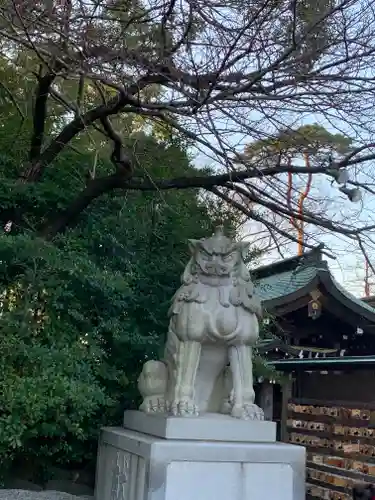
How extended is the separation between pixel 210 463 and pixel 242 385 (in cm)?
58

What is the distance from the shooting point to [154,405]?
13.6 ft

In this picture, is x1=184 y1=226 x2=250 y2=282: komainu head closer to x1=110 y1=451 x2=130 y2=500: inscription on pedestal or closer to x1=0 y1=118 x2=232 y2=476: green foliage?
x1=0 y1=118 x2=232 y2=476: green foliage

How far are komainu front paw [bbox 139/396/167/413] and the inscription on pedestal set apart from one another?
1.07 ft

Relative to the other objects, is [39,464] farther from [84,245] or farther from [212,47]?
[212,47]

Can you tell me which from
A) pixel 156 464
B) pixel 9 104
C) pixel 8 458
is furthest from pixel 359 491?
pixel 9 104

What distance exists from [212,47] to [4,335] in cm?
248

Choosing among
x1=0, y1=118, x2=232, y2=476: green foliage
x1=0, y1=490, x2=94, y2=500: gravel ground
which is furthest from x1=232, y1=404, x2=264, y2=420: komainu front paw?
x1=0, y1=490, x2=94, y2=500: gravel ground

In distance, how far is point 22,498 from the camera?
4.52m

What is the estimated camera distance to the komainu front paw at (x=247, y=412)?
12.6 ft

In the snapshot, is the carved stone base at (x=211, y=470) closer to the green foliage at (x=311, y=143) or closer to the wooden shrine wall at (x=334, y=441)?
the green foliage at (x=311, y=143)

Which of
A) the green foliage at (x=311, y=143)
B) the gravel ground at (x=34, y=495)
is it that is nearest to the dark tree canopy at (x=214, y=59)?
the green foliage at (x=311, y=143)

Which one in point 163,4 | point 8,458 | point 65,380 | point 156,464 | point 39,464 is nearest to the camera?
point 156,464

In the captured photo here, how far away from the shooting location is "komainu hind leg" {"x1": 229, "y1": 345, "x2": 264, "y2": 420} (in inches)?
152

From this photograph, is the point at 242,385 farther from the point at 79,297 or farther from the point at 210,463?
the point at 79,297
